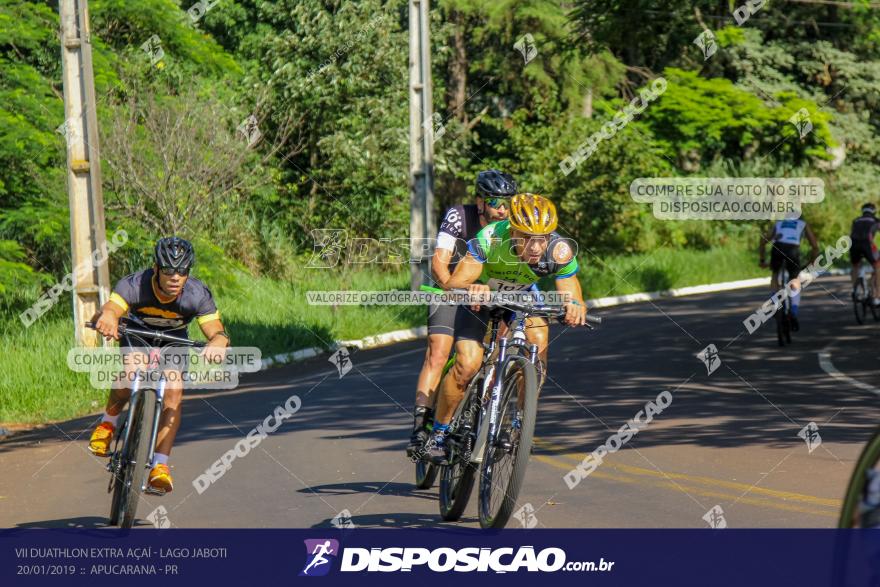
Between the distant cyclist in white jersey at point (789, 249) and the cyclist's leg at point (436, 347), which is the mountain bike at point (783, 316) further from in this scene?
the cyclist's leg at point (436, 347)

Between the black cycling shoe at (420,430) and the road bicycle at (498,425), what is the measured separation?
1.37ft

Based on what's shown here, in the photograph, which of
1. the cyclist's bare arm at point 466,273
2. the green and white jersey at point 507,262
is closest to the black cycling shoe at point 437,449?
the cyclist's bare arm at point 466,273

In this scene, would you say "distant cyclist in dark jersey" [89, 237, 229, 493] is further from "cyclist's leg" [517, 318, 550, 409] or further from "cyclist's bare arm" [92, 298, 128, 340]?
"cyclist's leg" [517, 318, 550, 409]

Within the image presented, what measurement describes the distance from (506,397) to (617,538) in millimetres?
953

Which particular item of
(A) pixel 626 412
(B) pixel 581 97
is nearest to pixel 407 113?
(B) pixel 581 97

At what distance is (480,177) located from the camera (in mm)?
9578

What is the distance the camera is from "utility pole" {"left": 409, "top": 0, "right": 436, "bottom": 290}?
25.9m

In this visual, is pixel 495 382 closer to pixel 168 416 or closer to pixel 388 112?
pixel 168 416

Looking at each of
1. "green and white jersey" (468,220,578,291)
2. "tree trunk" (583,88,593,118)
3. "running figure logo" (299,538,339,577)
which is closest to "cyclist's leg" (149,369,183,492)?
"running figure logo" (299,538,339,577)

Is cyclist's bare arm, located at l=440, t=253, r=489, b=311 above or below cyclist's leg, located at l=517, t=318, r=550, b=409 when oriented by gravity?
above

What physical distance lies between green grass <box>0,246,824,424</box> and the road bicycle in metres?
8.29

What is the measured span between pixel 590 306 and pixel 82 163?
45.7ft

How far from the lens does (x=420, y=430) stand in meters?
9.09

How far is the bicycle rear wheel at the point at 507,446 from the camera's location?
772cm
